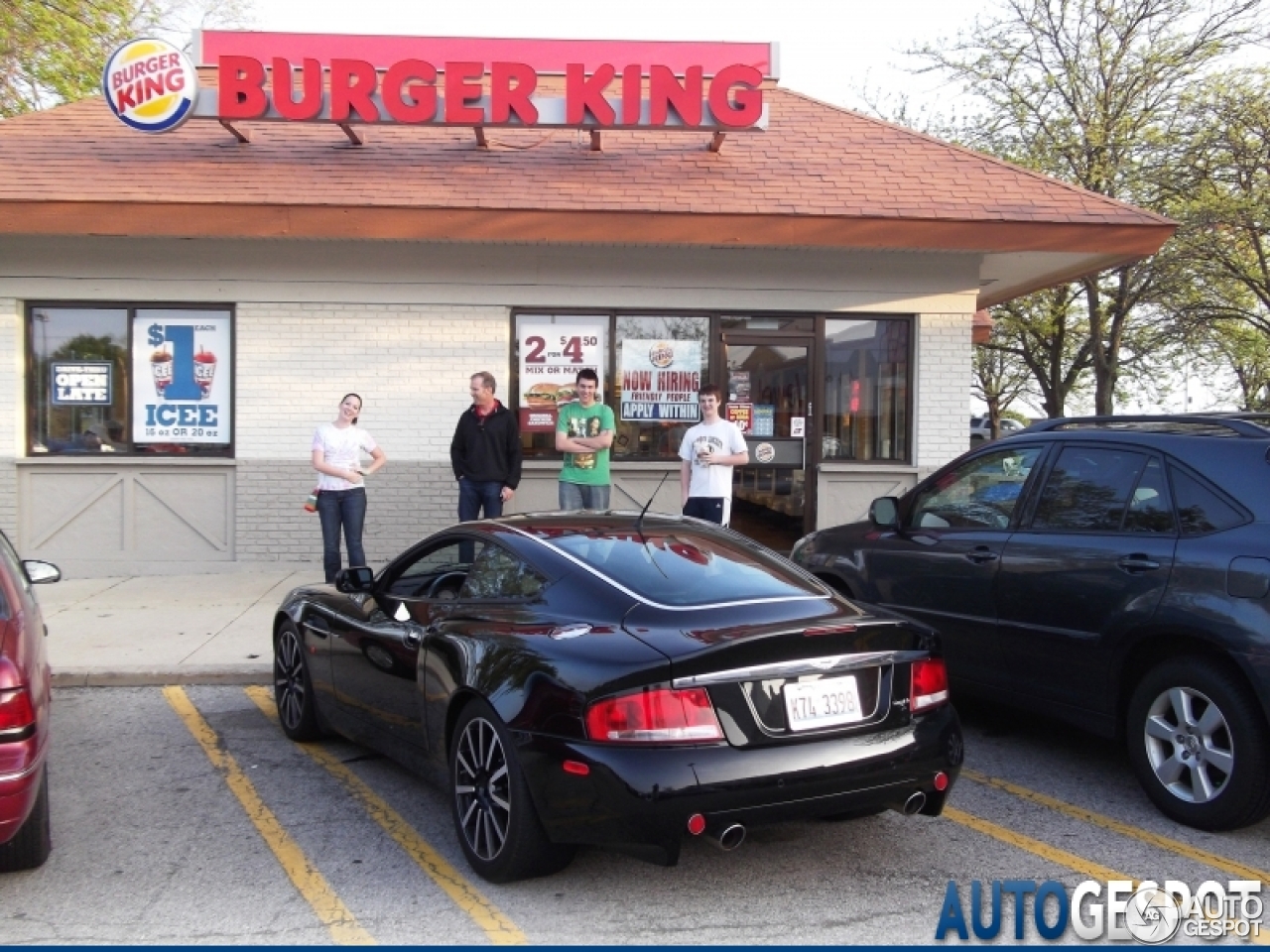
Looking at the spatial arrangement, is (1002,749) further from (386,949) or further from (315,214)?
(315,214)

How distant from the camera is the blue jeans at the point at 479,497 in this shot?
10.1 m

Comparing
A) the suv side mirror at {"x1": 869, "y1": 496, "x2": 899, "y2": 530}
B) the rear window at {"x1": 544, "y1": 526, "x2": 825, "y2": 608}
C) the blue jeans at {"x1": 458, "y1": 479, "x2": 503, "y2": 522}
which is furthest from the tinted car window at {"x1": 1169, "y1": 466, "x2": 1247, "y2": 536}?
the blue jeans at {"x1": 458, "y1": 479, "x2": 503, "y2": 522}

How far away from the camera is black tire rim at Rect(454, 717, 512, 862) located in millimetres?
4160

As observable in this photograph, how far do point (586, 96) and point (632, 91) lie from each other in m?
0.44

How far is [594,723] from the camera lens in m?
3.82

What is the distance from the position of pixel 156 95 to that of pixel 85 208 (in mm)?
1596

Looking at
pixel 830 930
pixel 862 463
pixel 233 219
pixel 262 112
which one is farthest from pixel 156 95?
pixel 830 930

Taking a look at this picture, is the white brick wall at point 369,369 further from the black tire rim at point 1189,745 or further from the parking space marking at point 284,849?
the black tire rim at point 1189,745

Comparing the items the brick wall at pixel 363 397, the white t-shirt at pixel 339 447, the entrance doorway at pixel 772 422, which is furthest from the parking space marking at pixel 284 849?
the entrance doorway at pixel 772 422

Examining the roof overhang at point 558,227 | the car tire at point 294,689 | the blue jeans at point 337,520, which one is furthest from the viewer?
the roof overhang at point 558,227

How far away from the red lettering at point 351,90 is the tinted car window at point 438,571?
22.7ft

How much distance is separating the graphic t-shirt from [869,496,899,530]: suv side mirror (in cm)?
360

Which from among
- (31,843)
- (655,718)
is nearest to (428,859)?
(655,718)

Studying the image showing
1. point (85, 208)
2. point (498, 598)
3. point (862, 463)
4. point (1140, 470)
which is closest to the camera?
point (498, 598)
